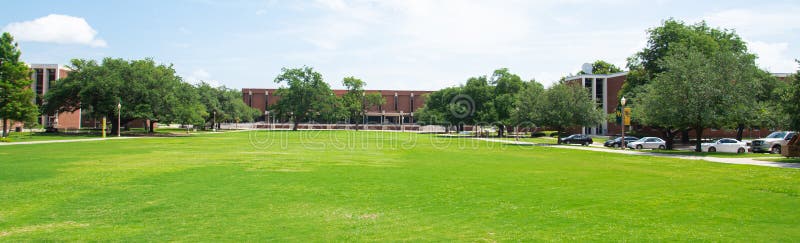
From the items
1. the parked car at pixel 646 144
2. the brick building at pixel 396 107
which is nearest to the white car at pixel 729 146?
the parked car at pixel 646 144

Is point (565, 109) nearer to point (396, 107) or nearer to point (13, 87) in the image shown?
point (13, 87)

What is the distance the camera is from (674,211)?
11.1m

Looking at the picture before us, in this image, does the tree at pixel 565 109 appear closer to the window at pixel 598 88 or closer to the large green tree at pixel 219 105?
the window at pixel 598 88

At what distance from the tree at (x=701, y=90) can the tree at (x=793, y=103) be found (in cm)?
646

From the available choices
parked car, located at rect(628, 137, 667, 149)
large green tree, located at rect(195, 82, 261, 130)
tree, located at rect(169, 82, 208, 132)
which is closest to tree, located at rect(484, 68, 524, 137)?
parked car, located at rect(628, 137, 667, 149)

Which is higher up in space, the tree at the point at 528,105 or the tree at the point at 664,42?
the tree at the point at 664,42

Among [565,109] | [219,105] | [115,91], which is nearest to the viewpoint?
[565,109]

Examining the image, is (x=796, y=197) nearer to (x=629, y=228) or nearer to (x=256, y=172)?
(x=629, y=228)

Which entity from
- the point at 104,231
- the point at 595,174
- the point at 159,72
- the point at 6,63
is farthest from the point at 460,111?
the point at 104,231

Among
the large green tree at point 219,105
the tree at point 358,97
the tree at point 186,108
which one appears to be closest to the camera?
the tree at point 186,108

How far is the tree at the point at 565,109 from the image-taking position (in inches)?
2111

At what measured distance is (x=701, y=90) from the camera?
118ft

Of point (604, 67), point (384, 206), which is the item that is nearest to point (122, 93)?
point (384, 206)

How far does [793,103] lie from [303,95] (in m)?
90.2
